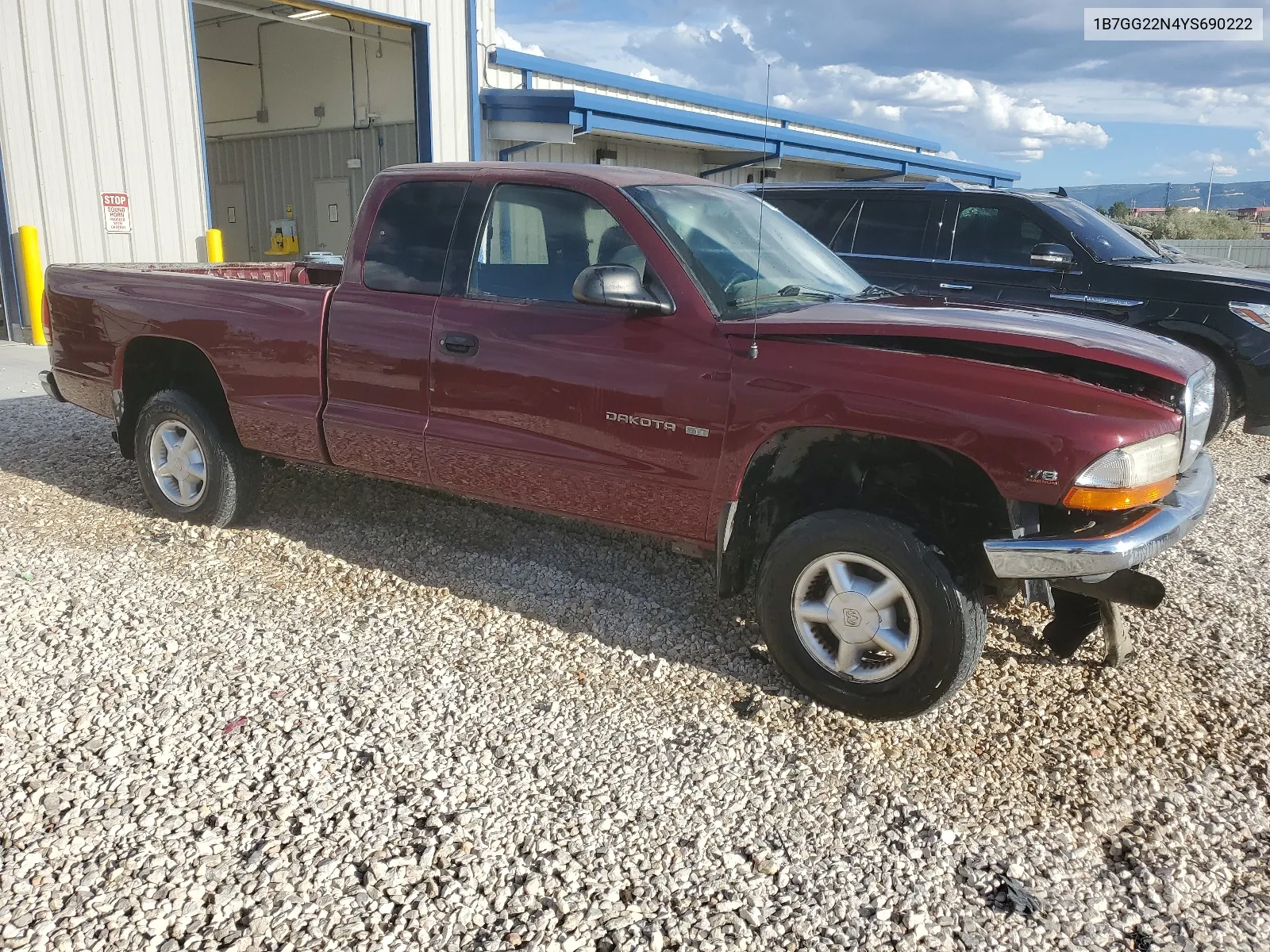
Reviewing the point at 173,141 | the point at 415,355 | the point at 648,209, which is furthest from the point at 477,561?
the point at 173,141

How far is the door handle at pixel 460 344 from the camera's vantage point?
4.16 metres

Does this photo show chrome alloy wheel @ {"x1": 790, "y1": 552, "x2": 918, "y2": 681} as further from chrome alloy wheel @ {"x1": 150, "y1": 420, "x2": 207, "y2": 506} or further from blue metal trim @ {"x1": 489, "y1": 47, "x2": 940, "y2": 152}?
blue metal trim @ {"x1": 489, "y1": 47, "x2": 940, "y2": 152}

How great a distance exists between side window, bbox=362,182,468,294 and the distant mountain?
3763cm

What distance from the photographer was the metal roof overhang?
15477 millimetres

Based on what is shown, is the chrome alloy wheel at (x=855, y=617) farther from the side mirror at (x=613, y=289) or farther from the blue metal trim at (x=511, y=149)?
the blue metal trim at (x=511, y=149)

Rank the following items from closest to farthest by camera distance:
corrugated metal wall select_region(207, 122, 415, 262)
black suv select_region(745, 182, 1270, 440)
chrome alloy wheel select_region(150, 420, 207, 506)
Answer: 1. chrome alloy wheel select_region(150, 420, 207, 506)
2. black suv select_region(745, 182, 1270, 440)
3. corrugated metal wall select_region(207, 122, 415, 262)

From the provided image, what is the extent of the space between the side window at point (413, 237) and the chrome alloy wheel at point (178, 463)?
5.01 ft

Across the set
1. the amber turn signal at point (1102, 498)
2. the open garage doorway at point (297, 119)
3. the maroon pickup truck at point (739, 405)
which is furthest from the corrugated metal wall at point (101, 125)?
the amber turn signal at point (1102, 498)

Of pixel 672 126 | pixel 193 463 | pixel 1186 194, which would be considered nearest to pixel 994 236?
pixel 193 463

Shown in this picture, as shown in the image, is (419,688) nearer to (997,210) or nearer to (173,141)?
(997,210)

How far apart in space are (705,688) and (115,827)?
6.58 feet

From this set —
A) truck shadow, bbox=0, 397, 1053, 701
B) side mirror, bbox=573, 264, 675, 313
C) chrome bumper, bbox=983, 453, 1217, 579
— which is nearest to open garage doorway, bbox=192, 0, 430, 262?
truck shadow, bbox=0, 397, 1053, 701

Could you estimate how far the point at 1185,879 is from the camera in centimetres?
274

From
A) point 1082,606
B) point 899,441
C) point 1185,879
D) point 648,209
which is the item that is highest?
point 648,209
